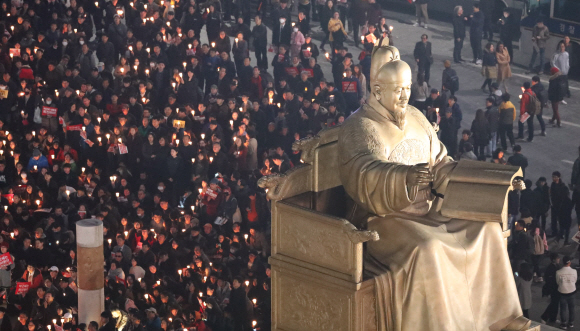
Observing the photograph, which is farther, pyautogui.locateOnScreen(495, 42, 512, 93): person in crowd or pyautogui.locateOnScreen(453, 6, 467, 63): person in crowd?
pyautogui.locateOnScreen(453, 6, 467, 63): person in crowd

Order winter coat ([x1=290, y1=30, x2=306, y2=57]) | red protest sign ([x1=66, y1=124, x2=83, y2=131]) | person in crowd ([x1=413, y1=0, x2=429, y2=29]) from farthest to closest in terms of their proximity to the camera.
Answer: person in crowd ([x1=413, y1=0, x2=429, y2=29]) → winter coat ([x1=290, y1=30, x2=306, y2=57]) → red protest sign ([x1=66, y1=124, x2=83, y2=131])

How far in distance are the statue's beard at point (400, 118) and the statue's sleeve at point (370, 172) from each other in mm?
329

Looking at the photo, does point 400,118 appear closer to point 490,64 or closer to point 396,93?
point 396,93

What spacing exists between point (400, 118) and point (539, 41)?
21.3m

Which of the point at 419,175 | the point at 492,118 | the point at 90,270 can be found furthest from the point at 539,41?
the point at 419,175

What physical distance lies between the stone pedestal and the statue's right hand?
9.57m

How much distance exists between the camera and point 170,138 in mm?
28312

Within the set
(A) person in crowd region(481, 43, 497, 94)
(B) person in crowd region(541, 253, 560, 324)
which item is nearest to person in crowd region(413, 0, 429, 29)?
(A) person in crowd region(481, 43, 497, 94)

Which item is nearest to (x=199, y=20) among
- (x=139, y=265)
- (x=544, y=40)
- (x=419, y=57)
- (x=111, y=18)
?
(x=111, y=18)

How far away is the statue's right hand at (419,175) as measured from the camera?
1448cm

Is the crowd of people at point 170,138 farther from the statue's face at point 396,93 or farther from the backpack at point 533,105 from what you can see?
the statue's face at point 396,93

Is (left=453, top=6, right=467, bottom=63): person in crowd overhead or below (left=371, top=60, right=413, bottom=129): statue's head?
below

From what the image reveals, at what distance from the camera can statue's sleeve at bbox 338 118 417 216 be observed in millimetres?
14812

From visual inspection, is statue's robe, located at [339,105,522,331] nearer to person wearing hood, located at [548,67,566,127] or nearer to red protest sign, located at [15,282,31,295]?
red protest sign, located at [15,282,31,295]
